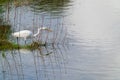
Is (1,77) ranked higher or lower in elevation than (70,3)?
higher

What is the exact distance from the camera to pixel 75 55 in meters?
15.1

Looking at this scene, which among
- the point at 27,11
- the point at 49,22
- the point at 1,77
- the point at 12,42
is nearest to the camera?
the point at 1,77

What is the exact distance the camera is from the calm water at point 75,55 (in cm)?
1284

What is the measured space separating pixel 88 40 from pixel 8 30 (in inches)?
118

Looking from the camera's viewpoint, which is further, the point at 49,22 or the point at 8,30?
the point at 49,22

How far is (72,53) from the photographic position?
15.4 metres

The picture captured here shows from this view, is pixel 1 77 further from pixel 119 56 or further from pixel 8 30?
pixel 8 30

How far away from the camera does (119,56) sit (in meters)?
14.9

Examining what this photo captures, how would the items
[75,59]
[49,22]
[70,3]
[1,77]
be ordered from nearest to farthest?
[1,77] → [75,59] → [49,22] → [70,3]

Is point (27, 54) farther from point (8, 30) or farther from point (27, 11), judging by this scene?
point (27, 11)

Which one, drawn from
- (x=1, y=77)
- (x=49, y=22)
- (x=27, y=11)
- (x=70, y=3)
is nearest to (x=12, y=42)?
(x=1, y=77)

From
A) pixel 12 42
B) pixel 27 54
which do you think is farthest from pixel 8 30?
pixel 27 54

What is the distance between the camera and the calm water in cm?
1284

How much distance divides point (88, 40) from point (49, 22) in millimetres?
4146
